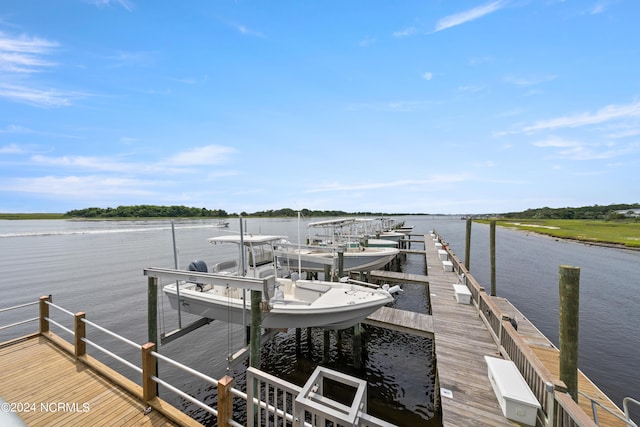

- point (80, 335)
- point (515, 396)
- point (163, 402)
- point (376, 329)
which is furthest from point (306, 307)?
point (376, 329)

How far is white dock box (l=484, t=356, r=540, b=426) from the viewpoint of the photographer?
4.41 meters

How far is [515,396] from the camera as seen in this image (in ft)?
14.9

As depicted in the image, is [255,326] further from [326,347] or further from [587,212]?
[587,212]

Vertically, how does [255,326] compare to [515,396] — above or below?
above

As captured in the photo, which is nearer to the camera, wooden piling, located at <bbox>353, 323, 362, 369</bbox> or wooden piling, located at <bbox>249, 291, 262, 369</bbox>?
wooden piling, located at <bbox>249, 291, 262, 369</bbox>

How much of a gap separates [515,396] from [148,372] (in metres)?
6.67

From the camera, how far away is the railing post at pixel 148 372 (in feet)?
15.5

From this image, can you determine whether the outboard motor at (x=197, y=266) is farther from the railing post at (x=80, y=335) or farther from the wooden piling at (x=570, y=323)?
the wooden piling at (x=570, y=323)

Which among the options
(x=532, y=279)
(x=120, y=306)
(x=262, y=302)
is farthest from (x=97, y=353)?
(x=532, y=279)

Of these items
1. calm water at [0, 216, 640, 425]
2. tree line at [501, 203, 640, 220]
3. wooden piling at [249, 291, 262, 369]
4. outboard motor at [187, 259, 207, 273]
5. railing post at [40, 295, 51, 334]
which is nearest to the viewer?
wooden piling at [249, 291, 262, 369]

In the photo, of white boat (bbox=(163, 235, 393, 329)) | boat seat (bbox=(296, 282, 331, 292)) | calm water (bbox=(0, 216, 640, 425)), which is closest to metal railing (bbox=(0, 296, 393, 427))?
calm water (bbox=(0, 216, 640, 425))

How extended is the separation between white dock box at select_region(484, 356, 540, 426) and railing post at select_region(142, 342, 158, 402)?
643cm

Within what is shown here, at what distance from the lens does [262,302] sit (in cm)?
652

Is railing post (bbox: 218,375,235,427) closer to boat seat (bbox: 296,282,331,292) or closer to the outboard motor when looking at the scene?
boat seat (bbox: 296,282,331,292)
